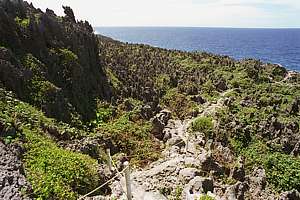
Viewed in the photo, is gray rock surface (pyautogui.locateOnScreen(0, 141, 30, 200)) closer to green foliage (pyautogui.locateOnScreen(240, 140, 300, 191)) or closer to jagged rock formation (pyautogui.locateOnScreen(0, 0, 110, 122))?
jagged rock formation (pyautogui.locateOnScreen(0, 0, 110, 122))

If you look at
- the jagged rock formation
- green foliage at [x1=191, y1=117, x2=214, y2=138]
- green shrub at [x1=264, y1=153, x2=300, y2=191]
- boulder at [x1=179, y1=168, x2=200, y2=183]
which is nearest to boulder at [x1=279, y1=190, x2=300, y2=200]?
green shrub at [x1=264, y1=153, x2=300, y2=191]

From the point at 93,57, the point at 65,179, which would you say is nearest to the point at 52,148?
the point at 65,179

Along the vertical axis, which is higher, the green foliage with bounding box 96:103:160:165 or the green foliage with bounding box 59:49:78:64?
the green foliage with bounding box 59:49:78:64

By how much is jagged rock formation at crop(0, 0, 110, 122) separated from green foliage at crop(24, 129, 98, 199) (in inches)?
206

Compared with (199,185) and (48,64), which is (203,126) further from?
(48,64)

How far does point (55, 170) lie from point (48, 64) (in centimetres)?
1217

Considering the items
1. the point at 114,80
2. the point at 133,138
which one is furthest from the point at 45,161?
the point at 114,80

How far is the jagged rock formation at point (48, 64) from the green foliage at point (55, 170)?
5.23 metres

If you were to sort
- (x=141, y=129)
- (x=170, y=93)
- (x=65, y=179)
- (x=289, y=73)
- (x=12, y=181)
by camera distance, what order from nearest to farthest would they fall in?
(x=12, y=181)
(x=65, y=179)
(x=141, y=129)
(x=170, y=93)
(x=289, y=73)

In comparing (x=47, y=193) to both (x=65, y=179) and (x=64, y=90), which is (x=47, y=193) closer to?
(x=65, y=179)

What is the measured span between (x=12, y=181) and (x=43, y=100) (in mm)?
9288

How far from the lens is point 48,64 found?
2817cm

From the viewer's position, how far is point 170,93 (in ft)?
122

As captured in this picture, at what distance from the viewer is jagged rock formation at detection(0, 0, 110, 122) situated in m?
24.5
